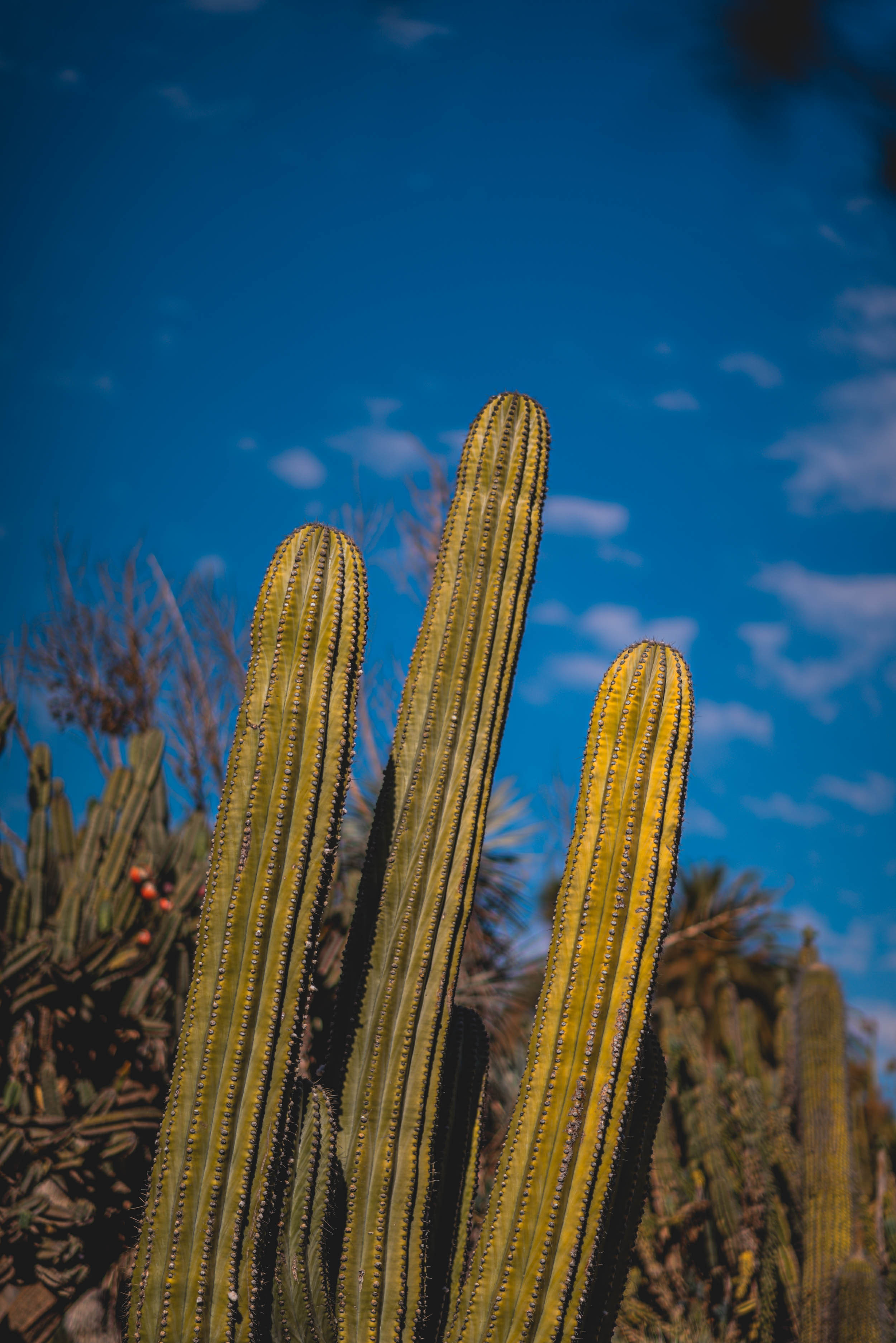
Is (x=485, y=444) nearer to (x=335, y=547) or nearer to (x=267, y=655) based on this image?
(x=335, y=547)

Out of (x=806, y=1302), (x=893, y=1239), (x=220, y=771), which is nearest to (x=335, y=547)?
(x=806, y=1302)

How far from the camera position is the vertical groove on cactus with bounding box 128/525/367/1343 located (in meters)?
2.63

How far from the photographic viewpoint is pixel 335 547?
314 cm

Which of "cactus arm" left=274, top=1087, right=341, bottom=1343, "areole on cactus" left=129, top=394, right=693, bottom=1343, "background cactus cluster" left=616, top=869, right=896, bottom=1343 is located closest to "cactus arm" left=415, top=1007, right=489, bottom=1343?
"areole on cactus" left=129, top=394, right=693, bottom=1343

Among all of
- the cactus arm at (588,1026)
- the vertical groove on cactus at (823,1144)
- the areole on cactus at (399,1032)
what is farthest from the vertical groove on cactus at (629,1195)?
the vertical groove on cactus at (823,1144)

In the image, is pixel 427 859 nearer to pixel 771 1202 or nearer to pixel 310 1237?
pixel 310 1237

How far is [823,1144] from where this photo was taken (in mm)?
6301

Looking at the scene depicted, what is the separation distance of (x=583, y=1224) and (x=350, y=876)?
459 cm

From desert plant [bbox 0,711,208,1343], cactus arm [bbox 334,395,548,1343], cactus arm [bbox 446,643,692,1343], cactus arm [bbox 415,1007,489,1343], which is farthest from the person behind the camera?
desert plant [bbox 0,711,208,1343]

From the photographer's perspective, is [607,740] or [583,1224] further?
[607,740]

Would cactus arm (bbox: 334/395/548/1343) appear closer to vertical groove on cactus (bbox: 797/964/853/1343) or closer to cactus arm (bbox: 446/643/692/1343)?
cactus arm (bbox: 446/643/692/1343)

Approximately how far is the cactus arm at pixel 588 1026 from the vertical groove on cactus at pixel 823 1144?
364 centimetres

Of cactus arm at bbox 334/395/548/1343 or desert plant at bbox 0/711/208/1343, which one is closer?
cactus arm at bbox 334/395/548/1343

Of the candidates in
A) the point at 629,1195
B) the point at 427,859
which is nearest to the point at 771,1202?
the point at 629,1195
